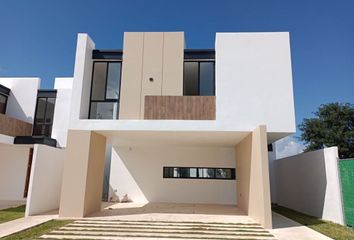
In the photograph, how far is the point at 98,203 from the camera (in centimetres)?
931

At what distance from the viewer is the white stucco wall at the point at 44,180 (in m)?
8.60

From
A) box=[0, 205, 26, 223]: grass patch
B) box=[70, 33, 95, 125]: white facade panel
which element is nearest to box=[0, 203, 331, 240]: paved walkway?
box=[0, 205, 26, 223]: grass patch

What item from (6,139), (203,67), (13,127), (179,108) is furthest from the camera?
(13,127)

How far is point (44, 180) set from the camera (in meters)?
9.18

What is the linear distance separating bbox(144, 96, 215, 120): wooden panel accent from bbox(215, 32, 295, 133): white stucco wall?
38cm

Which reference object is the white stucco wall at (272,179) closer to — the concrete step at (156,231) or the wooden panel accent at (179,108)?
the wooden panel accent at (179,108)

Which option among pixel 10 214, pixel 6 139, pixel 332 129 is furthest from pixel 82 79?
pixel 332 129

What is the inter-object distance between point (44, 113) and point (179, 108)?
29.6 feet

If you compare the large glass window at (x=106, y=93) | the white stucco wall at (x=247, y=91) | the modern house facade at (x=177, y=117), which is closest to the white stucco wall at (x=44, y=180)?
the modern house facade at (x=177, y=117)

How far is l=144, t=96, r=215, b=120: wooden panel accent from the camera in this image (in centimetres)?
896

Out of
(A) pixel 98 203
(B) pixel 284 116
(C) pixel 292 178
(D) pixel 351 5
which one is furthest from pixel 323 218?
(D) pixel 351 5

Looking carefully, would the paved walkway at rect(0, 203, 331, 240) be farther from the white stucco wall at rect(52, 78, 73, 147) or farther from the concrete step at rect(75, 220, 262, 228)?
the white stucco wall at rect(52, 78, 73, 147)

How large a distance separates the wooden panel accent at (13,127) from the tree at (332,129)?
1822cm

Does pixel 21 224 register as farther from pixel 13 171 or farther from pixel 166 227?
pixel 13 171
